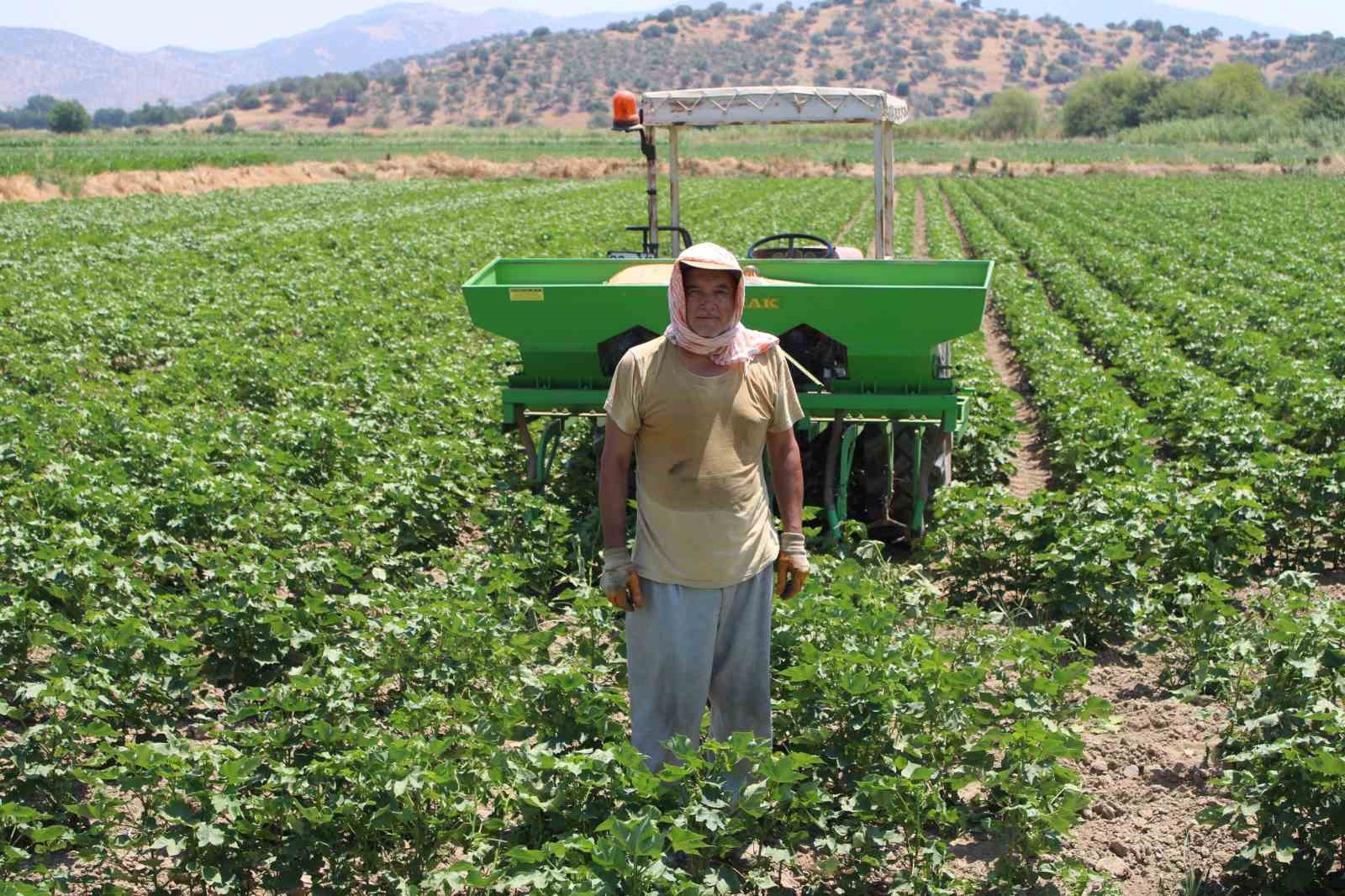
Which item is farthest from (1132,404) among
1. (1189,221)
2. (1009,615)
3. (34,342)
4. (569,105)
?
(569,105)

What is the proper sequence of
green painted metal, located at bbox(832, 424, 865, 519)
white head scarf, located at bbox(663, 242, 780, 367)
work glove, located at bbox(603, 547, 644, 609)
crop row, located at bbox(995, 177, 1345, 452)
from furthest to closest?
crop row, located at bbox(995, 177, 1345, 452) → green painted metal, located at bbox(832, 424, 865, 519) → work glove, located at bbox(603, 547, 644, 609) → white head scarf, located at bbox(663, 242, 780, 367)

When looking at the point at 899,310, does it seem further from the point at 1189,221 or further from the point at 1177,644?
the point at 1189,221

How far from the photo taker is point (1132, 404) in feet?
33.7

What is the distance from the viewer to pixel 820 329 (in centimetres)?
732

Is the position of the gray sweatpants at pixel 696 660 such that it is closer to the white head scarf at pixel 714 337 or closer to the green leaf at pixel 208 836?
the white head scarf at pixel 714 337

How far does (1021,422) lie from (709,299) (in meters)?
7.38

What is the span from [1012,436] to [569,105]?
174021 mm

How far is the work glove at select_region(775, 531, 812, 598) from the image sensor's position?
452 centimetres

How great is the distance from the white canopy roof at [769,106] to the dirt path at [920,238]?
15.2 metres

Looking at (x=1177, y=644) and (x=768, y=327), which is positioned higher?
(x=768, y=327)

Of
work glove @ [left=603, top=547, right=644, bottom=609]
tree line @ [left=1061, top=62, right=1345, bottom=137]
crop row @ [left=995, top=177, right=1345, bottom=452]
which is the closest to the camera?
work glove @ [left=603, top=547, right=644, bottom=609]

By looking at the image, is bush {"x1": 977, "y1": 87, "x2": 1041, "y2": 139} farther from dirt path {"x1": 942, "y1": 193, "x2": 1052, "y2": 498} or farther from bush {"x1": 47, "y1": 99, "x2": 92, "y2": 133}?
dirt path {"x1": 942, "y1": 193, "x2": 1052, "y2": 498}

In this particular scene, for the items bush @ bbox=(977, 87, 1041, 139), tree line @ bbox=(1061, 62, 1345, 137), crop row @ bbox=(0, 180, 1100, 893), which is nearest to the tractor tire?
crop row @ bbox=(0, 180, 1100, 893)

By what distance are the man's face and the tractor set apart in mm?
2971
